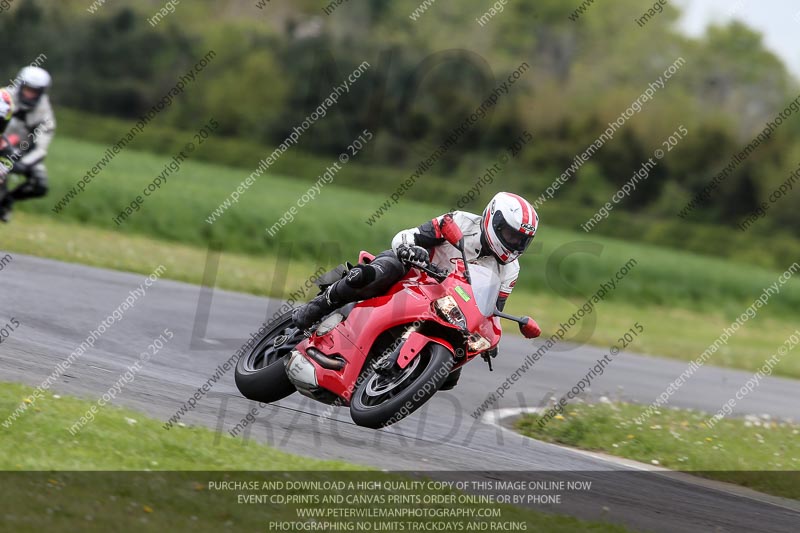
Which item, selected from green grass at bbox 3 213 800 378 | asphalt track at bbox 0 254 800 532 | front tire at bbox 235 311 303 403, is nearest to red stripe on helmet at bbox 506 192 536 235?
asphalt track at bbox 0 254 800 532

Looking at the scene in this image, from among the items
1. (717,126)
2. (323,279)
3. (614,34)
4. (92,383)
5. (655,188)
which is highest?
(614,34)

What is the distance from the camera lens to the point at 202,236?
96.0 feet

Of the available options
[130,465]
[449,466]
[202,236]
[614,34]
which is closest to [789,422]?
[449,466]

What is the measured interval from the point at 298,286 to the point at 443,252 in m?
14.0

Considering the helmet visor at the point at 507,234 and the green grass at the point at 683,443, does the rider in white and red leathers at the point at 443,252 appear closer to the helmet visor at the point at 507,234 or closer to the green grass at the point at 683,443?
the helmet visor at the point at 507,234

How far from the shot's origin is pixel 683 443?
11.3 metres

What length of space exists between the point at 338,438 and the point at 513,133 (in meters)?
49.6

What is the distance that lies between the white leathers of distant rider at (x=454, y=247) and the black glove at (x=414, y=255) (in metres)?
0.21

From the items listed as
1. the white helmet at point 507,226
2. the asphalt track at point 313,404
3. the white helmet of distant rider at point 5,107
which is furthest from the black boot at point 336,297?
the white helmet of distant rider at point 5,107

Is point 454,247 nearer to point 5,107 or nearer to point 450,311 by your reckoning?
point 450,311

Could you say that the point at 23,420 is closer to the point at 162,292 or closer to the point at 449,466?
the point at 449,466

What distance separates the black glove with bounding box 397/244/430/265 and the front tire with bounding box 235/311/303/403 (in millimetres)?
1253

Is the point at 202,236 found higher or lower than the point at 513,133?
lower

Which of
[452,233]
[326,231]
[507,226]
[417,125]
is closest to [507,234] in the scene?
[507,226]
